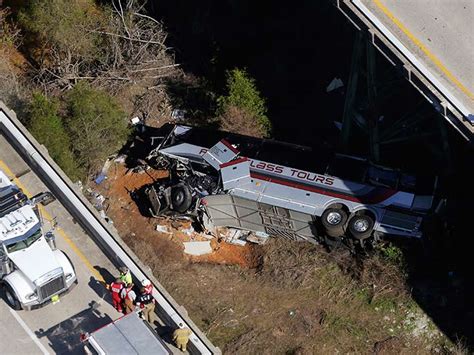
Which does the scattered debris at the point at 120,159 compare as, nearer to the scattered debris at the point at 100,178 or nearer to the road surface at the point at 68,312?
the scattered debris at the point at 100,178

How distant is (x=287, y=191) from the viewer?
1193 inches

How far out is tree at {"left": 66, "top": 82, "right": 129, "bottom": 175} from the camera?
3312cm

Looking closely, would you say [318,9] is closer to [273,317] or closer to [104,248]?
[273,317]

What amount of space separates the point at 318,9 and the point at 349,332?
12965 mm

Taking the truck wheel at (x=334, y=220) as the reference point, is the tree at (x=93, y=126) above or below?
above

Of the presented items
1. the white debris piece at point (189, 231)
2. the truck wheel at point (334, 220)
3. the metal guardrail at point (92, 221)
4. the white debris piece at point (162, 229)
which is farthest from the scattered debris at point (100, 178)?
the truck wheel at point (334, 220)

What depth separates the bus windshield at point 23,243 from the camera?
24469mm

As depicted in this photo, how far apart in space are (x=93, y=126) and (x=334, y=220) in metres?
8.39

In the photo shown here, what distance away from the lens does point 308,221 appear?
1192 inches

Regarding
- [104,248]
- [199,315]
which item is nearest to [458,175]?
[199,315]

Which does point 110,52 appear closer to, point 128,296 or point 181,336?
point 128,296

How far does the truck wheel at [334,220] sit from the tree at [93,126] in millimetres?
7832

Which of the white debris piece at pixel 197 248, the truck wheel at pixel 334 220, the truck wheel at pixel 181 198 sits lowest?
the truck wheel at pixel 334 220

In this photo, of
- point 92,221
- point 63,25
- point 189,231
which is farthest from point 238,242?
point 63,25
